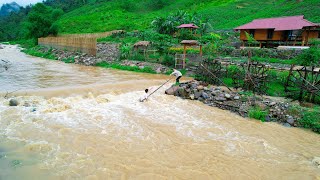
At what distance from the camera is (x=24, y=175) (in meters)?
5.91

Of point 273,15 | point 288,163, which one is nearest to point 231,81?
point 288,163

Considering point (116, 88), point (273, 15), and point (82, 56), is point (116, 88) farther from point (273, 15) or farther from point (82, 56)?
point (273, 15)

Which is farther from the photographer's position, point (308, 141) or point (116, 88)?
point (116, 88)

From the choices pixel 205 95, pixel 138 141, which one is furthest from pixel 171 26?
pixel 138 141

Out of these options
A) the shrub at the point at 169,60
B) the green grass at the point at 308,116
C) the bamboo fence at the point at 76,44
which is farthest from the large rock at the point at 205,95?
the bamboo fence at the point at 76,44

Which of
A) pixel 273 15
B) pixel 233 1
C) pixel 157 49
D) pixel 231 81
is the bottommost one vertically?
pixel 231 81

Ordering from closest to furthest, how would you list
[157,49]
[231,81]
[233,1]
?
[231,81] → [157,49] → [233,1]

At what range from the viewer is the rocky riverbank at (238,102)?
404 inches

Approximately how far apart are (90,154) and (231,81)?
10.0 meters

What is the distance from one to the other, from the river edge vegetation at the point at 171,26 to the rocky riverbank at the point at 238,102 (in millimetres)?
252

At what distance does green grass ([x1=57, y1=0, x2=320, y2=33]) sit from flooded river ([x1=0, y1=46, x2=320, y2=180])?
28661mm

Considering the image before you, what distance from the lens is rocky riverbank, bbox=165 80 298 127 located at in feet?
33.7

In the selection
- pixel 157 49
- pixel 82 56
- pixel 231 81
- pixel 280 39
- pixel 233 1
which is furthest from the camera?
pixel 233 1

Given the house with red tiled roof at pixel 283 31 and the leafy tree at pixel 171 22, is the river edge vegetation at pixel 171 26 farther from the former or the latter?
the house with red tiled roof at pixel 283 31
